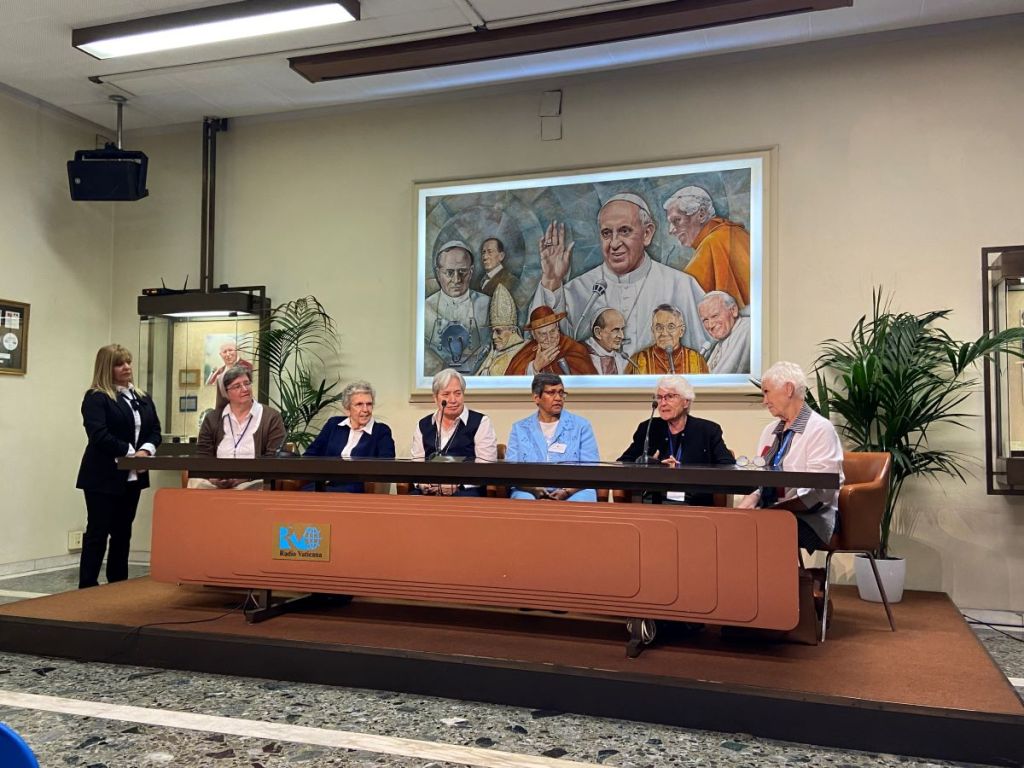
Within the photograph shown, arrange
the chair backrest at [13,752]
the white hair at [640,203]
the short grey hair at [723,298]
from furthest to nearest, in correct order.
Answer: the white hair at [640,203], the short grey hair at [723,298], the chair backrest at [13,752]

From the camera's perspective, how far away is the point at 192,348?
679cm

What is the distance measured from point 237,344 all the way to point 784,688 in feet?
16.8

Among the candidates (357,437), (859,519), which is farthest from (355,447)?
(859,519)

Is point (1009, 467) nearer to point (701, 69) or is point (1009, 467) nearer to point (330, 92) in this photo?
point (701, 69)

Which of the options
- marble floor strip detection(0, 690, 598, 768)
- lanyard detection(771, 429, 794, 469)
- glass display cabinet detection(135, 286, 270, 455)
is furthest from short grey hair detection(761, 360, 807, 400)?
glass display cabinet detection(135, 286, 270, 455)

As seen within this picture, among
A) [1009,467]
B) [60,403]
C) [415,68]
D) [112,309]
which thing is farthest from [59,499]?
[1009,467]

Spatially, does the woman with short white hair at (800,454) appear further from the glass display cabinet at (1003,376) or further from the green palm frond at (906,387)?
the glass display cabinet at (1003,376)

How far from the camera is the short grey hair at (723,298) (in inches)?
216

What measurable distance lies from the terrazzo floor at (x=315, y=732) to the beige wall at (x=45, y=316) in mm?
3330

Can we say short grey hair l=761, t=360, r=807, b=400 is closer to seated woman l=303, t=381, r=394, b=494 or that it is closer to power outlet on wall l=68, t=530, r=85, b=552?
seated woman l=303, t=381, r=394, b=494

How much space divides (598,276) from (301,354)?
2435 mm

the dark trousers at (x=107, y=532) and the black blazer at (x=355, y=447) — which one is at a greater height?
the black blazer at (x=355, y=447)

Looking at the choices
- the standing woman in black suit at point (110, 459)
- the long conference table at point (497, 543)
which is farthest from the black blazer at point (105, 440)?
the long conference table at point (497, 543)

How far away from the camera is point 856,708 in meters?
2.70
